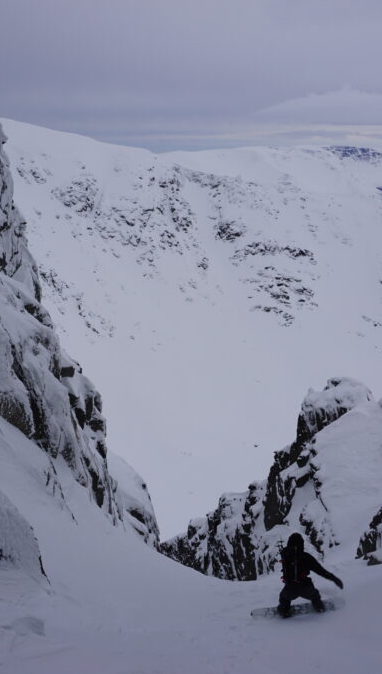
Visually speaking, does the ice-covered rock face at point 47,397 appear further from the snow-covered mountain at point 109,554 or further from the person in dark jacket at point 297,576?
the person in dark jacket at point 297,576

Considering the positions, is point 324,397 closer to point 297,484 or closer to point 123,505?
point 297,484

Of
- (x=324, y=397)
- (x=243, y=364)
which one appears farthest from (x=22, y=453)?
(x=243, y=364)

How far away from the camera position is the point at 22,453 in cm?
1252

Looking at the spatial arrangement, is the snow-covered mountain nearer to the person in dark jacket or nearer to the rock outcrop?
the rock outcrop

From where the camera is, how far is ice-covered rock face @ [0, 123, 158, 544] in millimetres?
13836

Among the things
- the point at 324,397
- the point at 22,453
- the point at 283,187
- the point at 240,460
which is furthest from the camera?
the point at 283,187

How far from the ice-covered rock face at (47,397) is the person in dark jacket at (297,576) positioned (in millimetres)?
6505

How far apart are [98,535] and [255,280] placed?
75.1 meters

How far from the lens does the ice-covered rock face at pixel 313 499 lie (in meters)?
Result: 21.0

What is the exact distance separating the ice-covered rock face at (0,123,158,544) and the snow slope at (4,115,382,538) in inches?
708

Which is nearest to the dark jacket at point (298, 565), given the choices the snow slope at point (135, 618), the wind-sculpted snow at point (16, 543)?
the snow slope at point (135, 618)

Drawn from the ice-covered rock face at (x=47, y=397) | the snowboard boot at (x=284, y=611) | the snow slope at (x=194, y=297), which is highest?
the snow slope at (x=194, y=297)

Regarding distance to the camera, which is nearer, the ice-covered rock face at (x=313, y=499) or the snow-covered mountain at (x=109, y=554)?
the snow-covered mountain at (x=109, y=554)

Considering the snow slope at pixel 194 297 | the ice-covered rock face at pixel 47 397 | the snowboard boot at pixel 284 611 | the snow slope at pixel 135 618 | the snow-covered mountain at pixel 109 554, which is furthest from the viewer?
the snow slope at pixel 194 297
